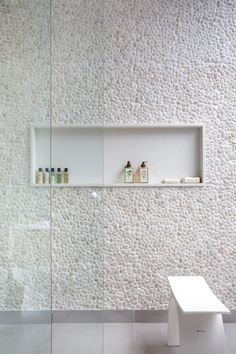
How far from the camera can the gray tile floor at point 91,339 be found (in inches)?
82.4

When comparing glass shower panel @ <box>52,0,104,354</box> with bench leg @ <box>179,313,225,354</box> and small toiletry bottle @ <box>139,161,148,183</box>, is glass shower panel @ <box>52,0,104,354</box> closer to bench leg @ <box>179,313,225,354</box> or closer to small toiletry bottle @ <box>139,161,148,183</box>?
small toiletry bottle @ <box>139,161,148,183</box>

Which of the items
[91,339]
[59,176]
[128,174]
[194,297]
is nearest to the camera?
[194,297]

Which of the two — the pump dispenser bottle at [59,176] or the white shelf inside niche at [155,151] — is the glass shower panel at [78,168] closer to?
the pump dispenser bottle at [59,176]

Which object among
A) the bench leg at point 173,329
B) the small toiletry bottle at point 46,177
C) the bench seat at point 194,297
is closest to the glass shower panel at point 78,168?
the small toiletry bottle at point 46,177

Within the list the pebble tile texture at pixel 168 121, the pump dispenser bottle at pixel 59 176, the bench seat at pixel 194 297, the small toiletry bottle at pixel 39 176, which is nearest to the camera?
the bench seat at pixel 194 297

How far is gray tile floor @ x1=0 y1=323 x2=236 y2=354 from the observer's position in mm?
2094

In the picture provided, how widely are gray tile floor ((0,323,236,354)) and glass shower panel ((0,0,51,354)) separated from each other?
11cm

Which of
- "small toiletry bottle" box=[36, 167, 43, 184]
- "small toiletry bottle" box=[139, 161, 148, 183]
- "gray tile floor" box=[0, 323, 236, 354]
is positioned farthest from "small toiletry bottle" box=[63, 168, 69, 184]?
"gray tile floor" box=[0, 323, 236, 354]

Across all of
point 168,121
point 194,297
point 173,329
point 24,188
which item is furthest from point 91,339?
point 168,121

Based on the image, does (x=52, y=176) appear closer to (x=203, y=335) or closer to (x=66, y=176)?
(x=66, y=176)

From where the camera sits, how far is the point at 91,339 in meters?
2.45

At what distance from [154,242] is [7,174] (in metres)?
1.37

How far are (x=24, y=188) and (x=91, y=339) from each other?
1175 mm

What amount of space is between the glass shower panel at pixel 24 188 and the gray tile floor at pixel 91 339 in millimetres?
110
